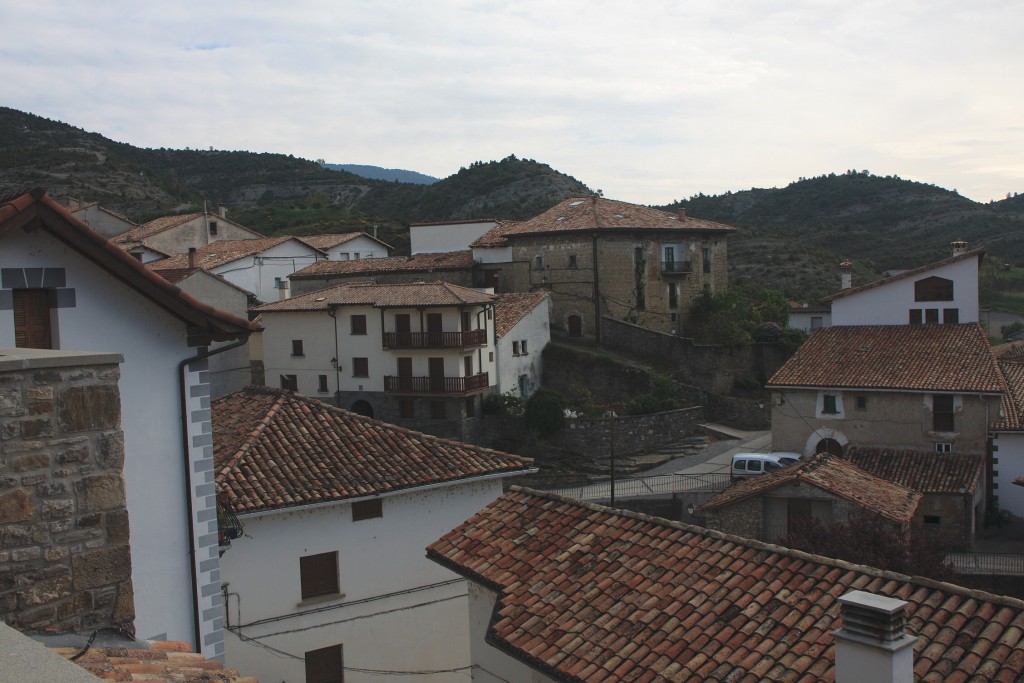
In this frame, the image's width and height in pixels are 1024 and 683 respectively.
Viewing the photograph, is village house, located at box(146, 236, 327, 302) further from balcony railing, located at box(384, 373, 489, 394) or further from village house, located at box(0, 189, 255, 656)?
village house, located at box(0, 189, 255, 656)

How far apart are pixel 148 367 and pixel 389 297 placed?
2719 centimetres

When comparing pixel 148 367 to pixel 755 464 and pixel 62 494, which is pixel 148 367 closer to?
pixel 62 494

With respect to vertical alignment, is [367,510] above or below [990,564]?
above

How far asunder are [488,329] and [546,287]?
7.93 m

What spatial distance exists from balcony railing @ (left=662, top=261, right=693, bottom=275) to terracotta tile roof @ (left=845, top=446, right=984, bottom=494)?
1724 centimetres

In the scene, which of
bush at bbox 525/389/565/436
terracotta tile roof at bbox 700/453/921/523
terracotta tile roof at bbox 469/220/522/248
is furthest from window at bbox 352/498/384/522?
terracotta tile roof at bbox 469/220/522/248

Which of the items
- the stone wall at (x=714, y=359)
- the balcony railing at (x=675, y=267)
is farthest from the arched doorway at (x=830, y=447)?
the balcony railing at (x=675, y=267)

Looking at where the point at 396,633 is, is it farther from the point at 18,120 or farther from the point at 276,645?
the point at 18,120

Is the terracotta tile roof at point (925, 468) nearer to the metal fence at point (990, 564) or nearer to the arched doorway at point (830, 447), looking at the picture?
the arched doorway at point (830, 447)

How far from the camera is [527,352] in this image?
127 ft

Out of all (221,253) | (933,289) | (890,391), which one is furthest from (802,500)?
(221,253)

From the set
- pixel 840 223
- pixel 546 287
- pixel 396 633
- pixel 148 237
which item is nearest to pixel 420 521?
pixel 396 633

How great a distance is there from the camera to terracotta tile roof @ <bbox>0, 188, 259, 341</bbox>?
7.32 metres

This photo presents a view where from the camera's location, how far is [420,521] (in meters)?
15.2
